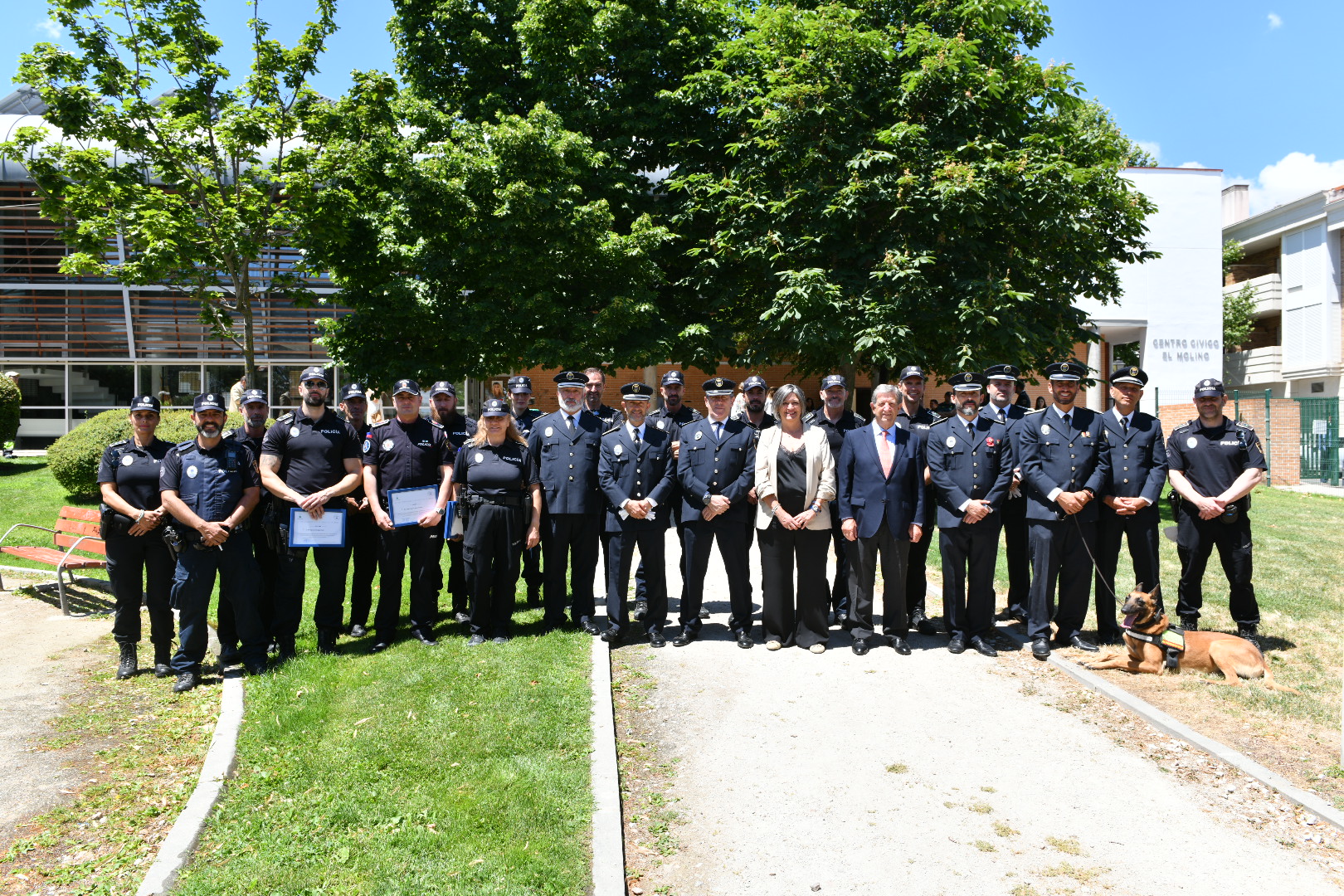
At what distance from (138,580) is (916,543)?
6331 millimetres

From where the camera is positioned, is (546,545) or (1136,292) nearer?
(546,545)

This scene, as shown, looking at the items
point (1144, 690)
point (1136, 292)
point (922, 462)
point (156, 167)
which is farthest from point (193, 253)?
point (1136, 292)

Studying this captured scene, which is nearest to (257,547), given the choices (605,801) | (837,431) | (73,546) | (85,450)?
(73,546)

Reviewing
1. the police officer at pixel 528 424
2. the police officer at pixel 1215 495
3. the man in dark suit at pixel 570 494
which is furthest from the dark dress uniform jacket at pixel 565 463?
the police officer at pixel 1215 495

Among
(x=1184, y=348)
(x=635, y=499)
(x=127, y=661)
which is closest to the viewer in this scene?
(x=127, y=661)

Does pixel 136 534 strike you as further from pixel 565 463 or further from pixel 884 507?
pixel 884 507

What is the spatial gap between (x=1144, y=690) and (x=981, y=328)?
864 cm

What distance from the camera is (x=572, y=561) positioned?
7.68 meters

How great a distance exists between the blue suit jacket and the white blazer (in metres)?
0.20

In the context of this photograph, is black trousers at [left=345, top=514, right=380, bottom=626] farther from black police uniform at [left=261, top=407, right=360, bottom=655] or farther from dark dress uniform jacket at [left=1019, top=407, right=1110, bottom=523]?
dark dress uniform jacket at [left=1019, top=407, right=1110, bottom=523]

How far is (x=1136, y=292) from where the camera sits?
35781 millimetres

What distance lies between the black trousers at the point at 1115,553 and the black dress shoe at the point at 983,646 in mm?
1038

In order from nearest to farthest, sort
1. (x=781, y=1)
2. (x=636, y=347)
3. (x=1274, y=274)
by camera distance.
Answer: (x=636, y=347), (x=781, y=1), (x=1274, y=274)

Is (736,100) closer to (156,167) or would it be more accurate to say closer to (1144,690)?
(156,167)
